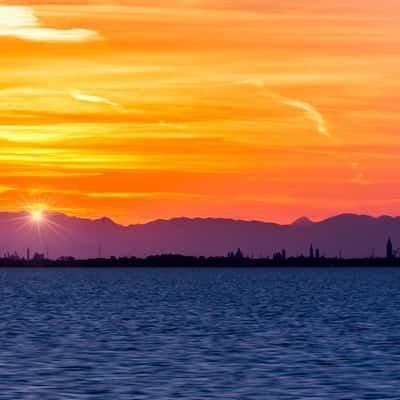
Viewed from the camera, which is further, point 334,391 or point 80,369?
point 80,369

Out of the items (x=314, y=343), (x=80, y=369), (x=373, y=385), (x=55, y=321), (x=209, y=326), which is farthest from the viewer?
(x=55, y=321)

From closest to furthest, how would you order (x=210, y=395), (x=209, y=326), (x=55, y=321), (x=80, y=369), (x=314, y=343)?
(x=210, y=395) < (x=80, y=369) < (x=314, y=343) < (x=209, y=326) < (x=55, y=321)

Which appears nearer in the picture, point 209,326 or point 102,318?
point 209,326

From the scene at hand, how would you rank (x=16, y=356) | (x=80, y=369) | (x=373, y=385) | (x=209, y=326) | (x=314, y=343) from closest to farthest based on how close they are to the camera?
(x=373, y=385), (x=80, y=369), (x=16, y=356), (x=314, y=343), (x=209, y=326)

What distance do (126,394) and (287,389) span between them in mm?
7038

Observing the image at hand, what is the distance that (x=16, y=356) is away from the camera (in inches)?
2699

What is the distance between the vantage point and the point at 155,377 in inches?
2270

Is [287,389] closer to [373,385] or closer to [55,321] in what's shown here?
[373,385]

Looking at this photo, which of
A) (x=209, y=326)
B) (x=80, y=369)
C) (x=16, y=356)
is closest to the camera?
(x=80, y=369)

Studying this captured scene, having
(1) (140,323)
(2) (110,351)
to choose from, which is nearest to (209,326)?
(1) (140,323)

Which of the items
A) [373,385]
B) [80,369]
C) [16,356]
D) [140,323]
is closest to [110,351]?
[16,356]

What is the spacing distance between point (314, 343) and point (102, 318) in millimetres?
35801

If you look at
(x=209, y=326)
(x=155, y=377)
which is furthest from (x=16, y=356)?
(x=209, y=326)

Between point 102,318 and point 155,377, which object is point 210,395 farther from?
point 102,318
